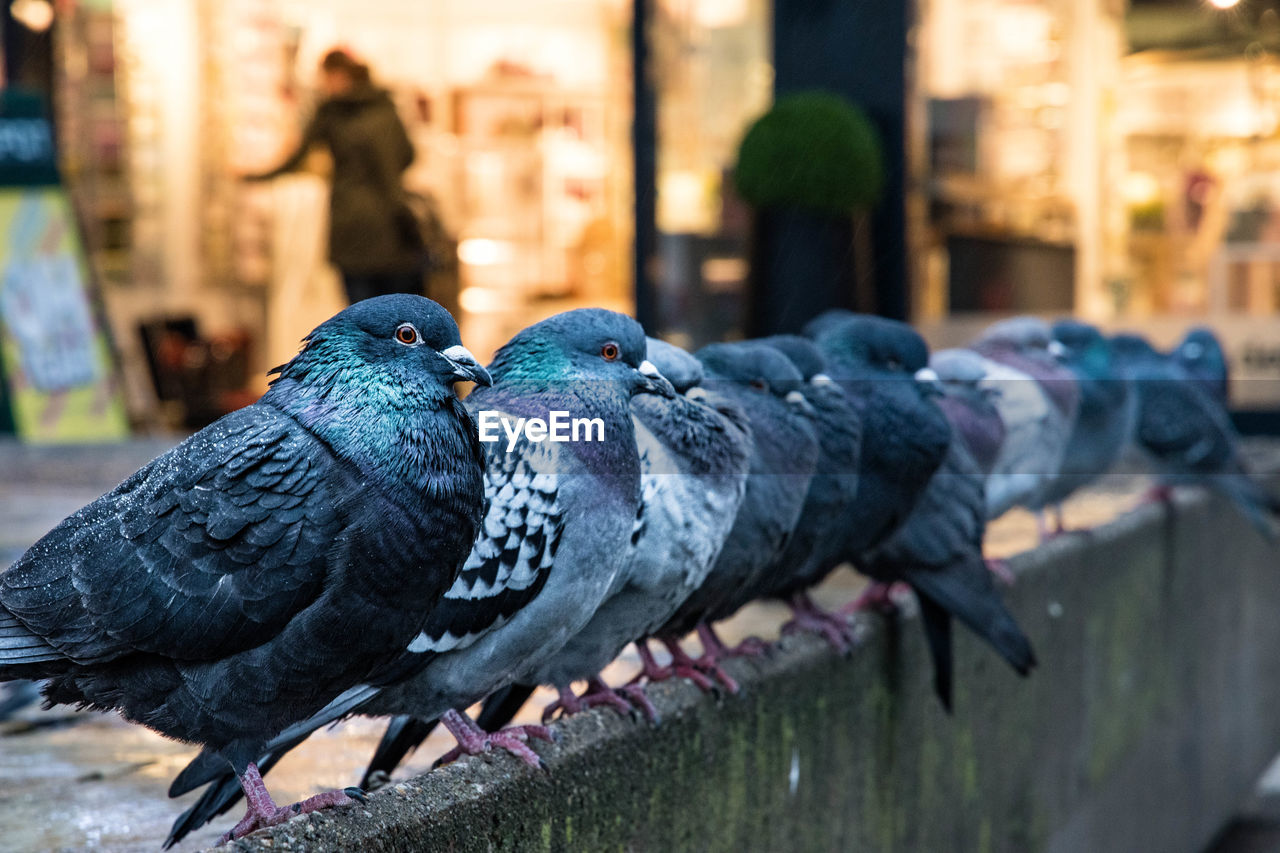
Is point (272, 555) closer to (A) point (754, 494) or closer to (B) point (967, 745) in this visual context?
(A) point (754, 494)

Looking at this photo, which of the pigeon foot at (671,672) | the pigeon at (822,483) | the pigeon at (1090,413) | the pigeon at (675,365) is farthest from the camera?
the pigeon at (1090,413)

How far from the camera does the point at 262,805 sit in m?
1.84

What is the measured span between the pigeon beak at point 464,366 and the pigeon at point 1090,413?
8.92 feet

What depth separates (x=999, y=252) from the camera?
7.95 metres

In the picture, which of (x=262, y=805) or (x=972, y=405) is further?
(x=972, y=405)

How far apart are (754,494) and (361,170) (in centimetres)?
427

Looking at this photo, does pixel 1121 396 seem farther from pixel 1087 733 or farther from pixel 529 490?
pixel 529 490

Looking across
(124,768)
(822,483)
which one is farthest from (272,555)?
(124,768)

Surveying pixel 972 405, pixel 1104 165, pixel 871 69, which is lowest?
pixel 972 405

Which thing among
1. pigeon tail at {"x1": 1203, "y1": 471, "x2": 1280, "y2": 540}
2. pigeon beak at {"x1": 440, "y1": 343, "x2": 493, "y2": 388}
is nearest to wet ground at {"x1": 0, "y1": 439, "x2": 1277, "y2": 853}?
pigeon beak at {"x1": 440, "y1": 343, "x2": 493, "y2": 388}

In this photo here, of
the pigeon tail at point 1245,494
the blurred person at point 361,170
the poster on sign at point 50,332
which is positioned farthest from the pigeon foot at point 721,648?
the poster on sign at point 50,332

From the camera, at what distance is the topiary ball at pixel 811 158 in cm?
746

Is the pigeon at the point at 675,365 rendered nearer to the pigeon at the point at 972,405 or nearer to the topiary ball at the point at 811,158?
the pigeon at the point at 972,405

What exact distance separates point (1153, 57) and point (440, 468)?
21.9 ft
